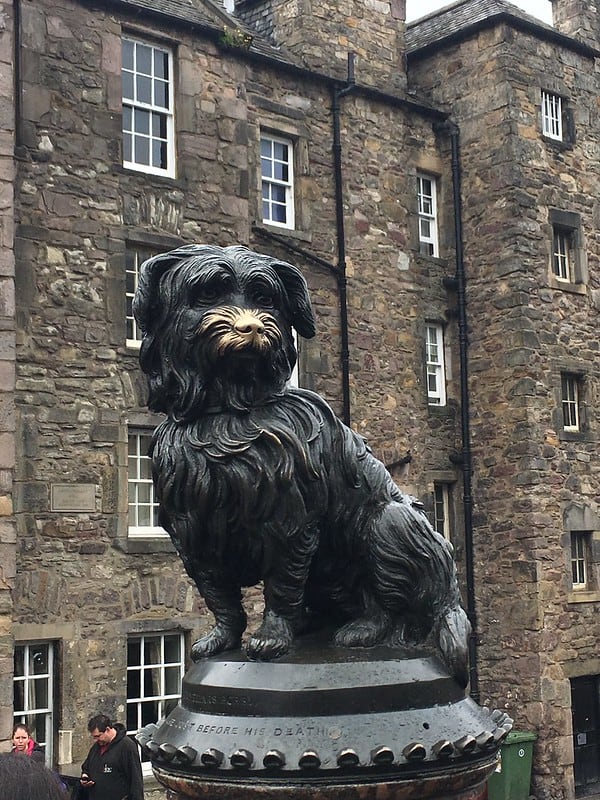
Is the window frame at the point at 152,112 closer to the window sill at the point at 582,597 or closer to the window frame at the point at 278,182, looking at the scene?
the window frame at the point at 278,182

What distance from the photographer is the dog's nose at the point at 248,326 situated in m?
3.09

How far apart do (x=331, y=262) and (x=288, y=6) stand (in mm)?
4372

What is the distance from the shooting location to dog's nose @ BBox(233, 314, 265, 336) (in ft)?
10.1

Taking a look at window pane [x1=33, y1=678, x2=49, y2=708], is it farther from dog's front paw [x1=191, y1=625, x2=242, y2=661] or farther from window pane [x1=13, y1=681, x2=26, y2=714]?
dog's front paw [x1=191, y1=625, x2=242, y2=661]

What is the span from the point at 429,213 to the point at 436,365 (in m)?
2.59

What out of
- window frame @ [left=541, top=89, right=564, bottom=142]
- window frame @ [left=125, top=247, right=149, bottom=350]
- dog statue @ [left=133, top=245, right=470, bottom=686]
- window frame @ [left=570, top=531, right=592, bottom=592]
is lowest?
window frame @ [left=570, top=531, right=592, bottom=592]

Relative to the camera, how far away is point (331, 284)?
56.3 feet

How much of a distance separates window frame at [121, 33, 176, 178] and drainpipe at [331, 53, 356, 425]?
3.09 metres

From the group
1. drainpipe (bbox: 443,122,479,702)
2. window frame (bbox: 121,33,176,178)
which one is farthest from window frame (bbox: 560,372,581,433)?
window frame (bbox: 121,33,176,178)

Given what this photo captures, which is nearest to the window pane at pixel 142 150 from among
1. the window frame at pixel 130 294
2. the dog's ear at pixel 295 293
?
the window frame at pixel 130 294

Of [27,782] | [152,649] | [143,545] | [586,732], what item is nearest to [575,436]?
[586,732]

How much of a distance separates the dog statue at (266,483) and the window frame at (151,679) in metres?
10.8

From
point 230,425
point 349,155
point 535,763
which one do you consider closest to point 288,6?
point 349,155

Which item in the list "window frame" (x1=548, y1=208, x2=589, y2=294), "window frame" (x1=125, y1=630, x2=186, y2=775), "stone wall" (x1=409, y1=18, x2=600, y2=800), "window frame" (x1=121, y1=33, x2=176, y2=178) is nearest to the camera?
"window frame" (x1=125, y1=630, x2=186, y2=775)
